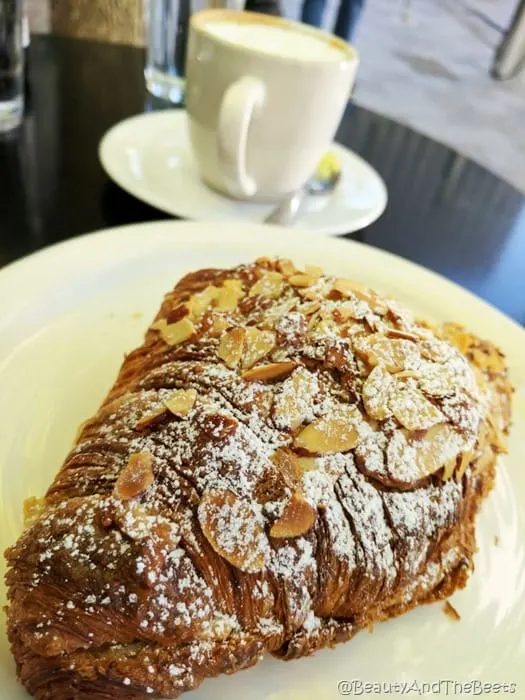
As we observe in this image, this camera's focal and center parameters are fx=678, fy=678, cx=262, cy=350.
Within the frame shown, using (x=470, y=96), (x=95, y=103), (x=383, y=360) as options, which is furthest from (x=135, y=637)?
(x=470, y=96)

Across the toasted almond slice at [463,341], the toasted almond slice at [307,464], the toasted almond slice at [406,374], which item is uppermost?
the toasted almond slice at [406,374]

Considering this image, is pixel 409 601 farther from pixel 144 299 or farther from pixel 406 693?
Answer: pixel 144 299

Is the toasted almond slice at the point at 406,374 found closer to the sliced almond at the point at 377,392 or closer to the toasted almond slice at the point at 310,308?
the sliced almond at the point at 377,392

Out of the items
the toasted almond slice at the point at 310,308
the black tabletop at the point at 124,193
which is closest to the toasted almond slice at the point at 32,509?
the toasted almond slice at the point at 310,308

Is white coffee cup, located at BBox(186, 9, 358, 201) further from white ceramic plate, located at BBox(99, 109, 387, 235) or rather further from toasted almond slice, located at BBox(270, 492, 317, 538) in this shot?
toasted almond slice, located at BBox(270, 492, 317, 538)

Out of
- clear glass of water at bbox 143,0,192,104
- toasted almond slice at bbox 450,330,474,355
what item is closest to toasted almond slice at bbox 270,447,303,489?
toasted almond slice at bbox 450,330,474,355

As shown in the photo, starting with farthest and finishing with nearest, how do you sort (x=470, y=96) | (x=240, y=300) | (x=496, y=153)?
(x=470, y=96), (x=496, y=153), (x=240, y=300)
